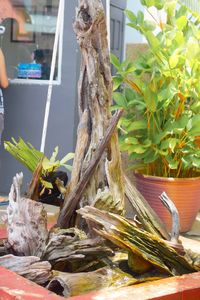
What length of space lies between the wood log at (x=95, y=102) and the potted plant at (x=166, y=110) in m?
1.73

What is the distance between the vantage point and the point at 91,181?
3.21m

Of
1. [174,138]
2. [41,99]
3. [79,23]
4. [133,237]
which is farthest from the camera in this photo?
[41,99]

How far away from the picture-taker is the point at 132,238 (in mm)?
2805

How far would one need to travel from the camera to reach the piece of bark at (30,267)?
2.72 metres

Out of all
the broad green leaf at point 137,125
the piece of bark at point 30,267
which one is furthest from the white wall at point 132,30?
the piece of bark at point 30,267

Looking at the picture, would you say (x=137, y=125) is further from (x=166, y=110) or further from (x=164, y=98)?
(x=164, y=98)

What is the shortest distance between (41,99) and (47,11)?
1008mm

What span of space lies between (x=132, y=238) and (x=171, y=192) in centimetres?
246

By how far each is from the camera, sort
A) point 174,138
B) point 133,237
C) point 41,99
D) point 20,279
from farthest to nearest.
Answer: point 41,99, point 174,138, point 133,237, point 20,279

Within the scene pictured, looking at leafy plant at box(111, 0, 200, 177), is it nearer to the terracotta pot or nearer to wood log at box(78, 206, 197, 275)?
the terracotta pot

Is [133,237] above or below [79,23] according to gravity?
below

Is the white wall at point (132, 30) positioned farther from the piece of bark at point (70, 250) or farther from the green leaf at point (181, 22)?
the piece of bark at point (70, 250)

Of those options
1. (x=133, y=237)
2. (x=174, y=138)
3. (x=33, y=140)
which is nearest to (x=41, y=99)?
(x=33, y=140)

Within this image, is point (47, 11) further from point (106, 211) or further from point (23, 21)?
point (106, 211)
